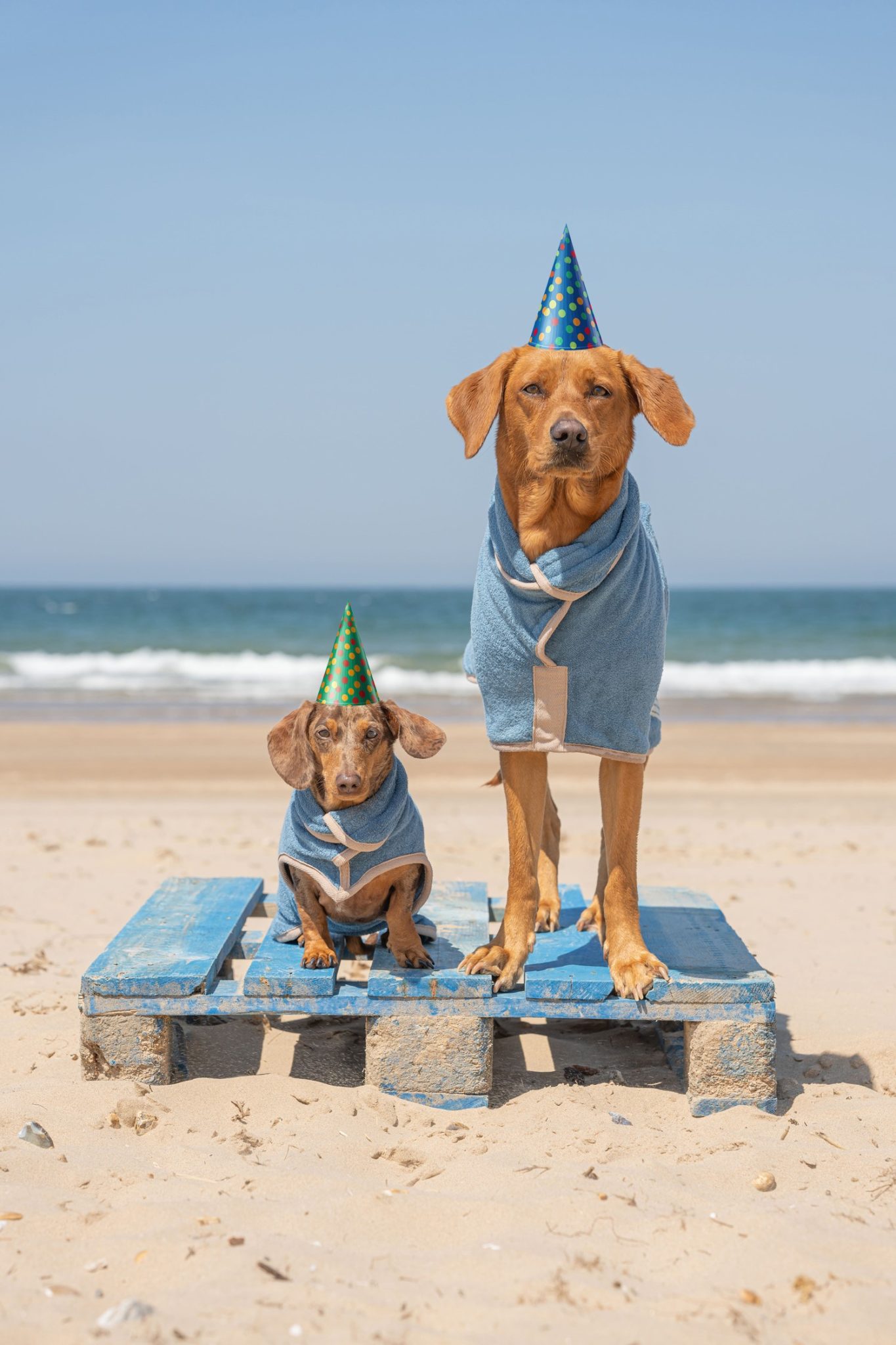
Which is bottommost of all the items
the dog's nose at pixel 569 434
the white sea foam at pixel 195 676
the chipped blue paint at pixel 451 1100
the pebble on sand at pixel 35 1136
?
the white sea foam at pixel 195 676

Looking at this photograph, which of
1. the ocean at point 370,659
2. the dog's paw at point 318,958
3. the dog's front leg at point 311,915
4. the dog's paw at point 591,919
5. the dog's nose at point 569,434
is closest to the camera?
the dog's nose at point 569,434

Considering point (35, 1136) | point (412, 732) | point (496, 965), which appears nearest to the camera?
point (35, 1136)

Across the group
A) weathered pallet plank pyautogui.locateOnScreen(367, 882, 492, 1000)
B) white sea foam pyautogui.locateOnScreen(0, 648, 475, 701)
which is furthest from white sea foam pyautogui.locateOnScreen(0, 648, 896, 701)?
weathered pallet plank pyautogui.locateOnScreen(367, 882, 492, 1000)

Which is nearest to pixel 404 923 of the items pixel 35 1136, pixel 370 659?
pixel 35 1136

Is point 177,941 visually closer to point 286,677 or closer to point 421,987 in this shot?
point 421,987

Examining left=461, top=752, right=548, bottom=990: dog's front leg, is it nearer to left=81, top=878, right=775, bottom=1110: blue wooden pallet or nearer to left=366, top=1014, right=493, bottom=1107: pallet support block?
left=81, top=878, right=775, bottom=1110: blue wooden pallet

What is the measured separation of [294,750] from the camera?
12.7 ft

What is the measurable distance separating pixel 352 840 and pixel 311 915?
0.35 metres

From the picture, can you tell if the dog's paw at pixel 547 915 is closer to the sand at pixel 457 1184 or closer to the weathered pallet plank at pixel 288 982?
the sand at pixel 457 1184

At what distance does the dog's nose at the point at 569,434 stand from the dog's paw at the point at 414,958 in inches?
65.7

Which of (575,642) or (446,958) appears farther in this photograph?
(446,958)

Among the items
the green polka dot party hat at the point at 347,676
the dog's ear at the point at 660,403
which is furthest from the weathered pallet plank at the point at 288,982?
the dog's ear at the point at 660,403

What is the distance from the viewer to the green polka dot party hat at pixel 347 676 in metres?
3.99

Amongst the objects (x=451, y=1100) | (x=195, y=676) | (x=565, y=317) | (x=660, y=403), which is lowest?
(x=195, y=676)
